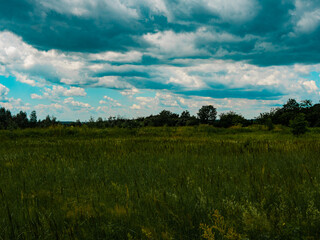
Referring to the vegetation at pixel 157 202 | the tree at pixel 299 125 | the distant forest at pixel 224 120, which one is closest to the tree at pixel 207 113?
the distant forest at pixel 224 120

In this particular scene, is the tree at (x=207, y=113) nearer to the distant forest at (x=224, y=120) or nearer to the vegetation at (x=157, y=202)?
the distant forest at (x=224, y=120)

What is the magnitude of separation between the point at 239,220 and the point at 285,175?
2.78 metres

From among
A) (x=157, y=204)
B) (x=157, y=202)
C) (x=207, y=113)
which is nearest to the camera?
(x=157, y=204)

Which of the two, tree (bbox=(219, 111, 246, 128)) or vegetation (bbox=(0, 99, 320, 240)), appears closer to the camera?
vegetation (bbox=(0, 99, 320, 240))

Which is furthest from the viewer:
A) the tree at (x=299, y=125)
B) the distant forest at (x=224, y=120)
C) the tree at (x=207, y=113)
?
the tree at (x=207, y=113)

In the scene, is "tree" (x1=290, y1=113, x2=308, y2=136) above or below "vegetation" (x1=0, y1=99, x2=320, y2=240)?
above

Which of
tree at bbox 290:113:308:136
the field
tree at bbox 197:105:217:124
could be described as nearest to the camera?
the field

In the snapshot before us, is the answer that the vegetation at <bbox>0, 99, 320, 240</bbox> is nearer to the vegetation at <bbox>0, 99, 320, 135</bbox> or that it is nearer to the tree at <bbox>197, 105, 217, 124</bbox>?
the vegetation at <bbox>0, 99, 320, 135</bbox>

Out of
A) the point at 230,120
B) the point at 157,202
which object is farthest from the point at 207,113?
the point at 157,202

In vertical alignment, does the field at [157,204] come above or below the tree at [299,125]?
below

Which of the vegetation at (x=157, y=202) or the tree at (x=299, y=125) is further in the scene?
the tree at (x=299, y=125)

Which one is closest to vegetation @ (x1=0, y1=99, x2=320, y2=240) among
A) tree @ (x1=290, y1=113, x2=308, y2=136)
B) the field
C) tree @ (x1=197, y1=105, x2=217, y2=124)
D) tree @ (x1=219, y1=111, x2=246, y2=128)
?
the field

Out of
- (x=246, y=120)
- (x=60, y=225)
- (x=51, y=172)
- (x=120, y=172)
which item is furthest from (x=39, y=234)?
(x=246, y=120)

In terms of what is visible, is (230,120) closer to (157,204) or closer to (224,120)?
(224,120)
